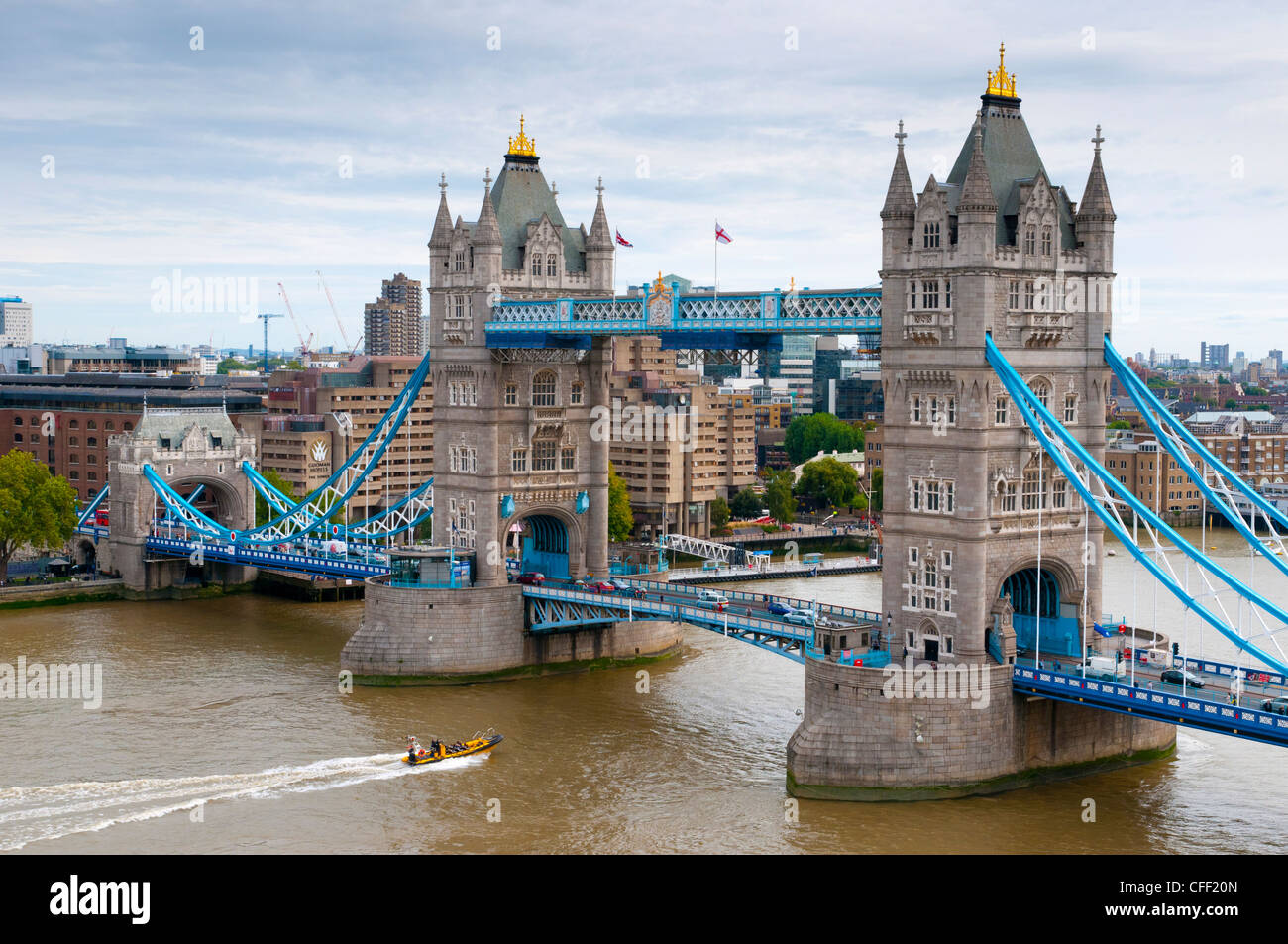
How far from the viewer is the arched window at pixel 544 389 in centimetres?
8219

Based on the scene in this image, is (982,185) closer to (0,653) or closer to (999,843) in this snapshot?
(999,843)

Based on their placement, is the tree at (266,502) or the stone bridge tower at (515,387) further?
the tree at (266,502)

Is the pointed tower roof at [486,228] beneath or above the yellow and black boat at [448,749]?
above

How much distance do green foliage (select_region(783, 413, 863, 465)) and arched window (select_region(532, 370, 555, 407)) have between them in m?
99.7

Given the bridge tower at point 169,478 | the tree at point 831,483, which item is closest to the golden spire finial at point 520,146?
the bridge tower at point 169,478

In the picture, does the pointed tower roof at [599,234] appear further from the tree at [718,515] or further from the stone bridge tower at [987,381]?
the tree at [718,515]

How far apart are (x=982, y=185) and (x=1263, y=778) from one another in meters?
23.7

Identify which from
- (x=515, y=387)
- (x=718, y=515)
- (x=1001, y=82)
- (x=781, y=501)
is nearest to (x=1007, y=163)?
(x=1001, y=82)

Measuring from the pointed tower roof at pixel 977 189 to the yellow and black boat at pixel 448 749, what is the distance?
26991 millimetres

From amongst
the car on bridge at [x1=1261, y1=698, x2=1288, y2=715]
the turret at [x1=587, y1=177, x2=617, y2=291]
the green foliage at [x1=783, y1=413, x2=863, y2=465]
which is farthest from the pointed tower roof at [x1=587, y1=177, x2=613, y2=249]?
the green foliage at [x1=783, y1=413, x2=863, y2=465]

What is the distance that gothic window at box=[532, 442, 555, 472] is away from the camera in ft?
270

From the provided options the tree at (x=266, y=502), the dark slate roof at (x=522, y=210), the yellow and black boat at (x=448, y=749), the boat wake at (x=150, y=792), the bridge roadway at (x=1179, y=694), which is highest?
the dark slate roof at (x=522, y=210)

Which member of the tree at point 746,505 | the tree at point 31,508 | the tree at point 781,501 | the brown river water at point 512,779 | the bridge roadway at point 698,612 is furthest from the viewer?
the tree at point 746,505

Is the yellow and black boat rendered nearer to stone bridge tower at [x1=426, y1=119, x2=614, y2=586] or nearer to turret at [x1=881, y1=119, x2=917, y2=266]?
stone bridge tower at [x1=426, y1=119, x2=614, y2=586]
